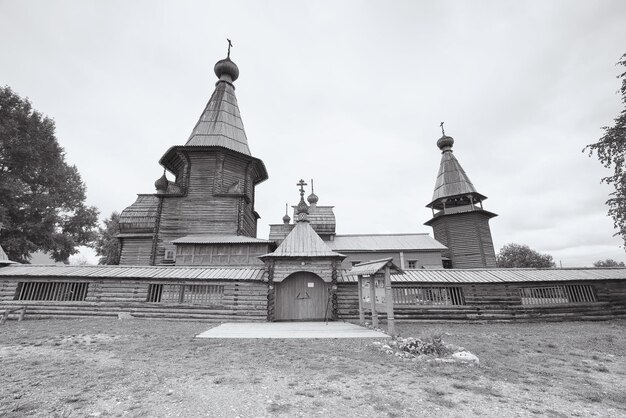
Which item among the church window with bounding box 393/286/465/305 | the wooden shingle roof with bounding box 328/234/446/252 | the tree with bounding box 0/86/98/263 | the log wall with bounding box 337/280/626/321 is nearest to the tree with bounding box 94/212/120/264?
the tree with bounding box 0/86/98/263

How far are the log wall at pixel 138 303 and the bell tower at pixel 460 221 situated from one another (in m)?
20.3

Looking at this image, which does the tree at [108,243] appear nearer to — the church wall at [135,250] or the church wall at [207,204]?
the church wall at [135,250]

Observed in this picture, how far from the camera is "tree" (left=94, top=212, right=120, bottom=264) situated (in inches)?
1310

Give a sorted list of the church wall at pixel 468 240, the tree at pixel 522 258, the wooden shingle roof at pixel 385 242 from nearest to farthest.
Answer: the wooden shingle roof at pixel 385 242, the church wall at pixel 468 240, the tree at pixel 522 258

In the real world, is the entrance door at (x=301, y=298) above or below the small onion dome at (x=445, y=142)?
below

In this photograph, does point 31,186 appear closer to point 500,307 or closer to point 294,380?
point 294,380

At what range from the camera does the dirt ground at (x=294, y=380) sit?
12.9ft

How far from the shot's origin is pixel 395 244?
2573 cm

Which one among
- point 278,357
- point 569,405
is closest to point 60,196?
point 278,357

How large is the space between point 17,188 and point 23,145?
12.6 feet

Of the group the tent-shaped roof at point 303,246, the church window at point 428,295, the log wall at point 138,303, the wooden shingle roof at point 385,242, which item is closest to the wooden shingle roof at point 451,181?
the wooden shingle roof at point 385,242

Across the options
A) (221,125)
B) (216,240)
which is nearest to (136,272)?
(216,240)

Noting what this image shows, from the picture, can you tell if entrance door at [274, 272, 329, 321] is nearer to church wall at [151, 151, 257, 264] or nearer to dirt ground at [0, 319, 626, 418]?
dirt ground at [0, 319, 626, 418]

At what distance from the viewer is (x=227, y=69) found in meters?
28.9
